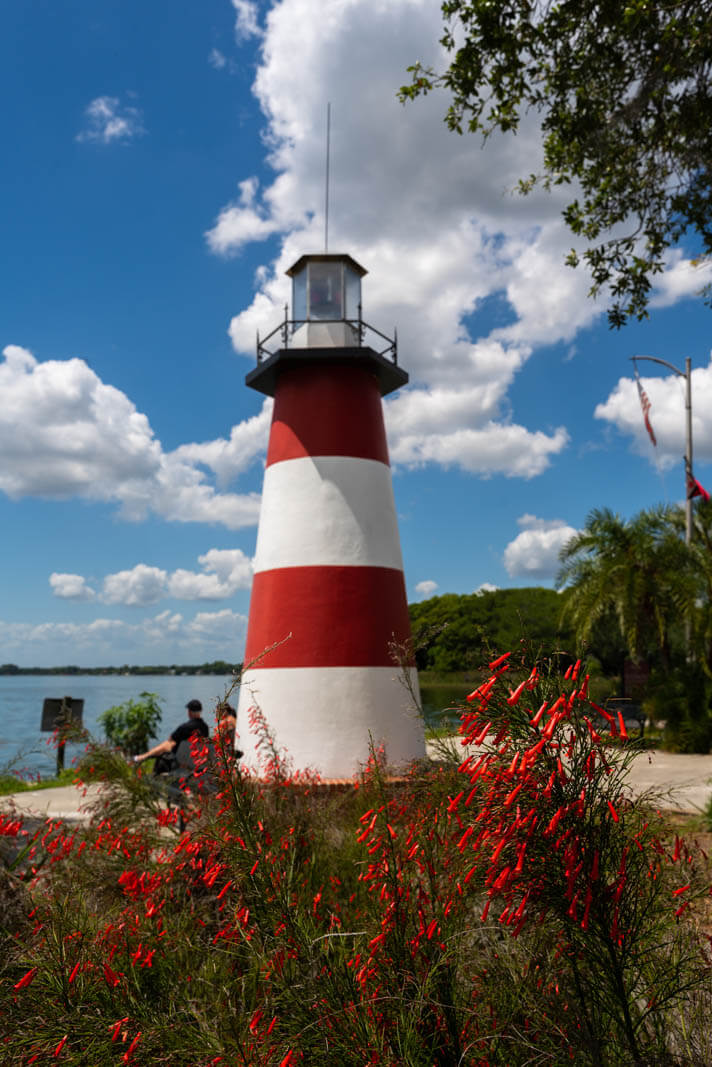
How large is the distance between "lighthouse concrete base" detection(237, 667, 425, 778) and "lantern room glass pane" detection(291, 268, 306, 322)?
6.70 meters

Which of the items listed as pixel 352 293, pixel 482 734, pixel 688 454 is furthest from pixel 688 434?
pixel 482 734

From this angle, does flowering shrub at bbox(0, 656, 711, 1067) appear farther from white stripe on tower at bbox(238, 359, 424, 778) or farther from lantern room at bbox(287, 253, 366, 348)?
lantern room at bbox(287, 253, 366, 348)

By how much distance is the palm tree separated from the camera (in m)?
22.0

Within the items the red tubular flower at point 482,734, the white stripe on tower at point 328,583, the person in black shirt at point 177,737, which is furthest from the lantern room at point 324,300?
the red tubular flower at point 482,734

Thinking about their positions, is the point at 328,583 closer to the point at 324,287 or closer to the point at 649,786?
the point at 324,287

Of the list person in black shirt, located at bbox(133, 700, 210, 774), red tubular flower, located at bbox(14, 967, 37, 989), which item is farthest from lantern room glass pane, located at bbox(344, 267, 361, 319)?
red tubular flower, located at bbox(14, 967, 37, 989)

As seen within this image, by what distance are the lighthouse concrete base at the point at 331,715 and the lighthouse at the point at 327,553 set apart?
2 cm

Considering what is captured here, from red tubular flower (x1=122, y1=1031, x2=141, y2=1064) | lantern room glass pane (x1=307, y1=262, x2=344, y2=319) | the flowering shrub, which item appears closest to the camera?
the flowering shrub

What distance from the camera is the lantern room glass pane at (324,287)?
14.4 m

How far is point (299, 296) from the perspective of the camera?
1462 centimetres

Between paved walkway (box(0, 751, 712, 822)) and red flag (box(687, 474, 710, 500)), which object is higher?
red flag (box(687, 474, 710, 500))

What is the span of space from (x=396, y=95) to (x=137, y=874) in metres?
9.50

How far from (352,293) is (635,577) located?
498 inches

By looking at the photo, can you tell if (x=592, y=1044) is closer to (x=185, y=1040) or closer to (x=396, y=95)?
(x=185, y=1040)
